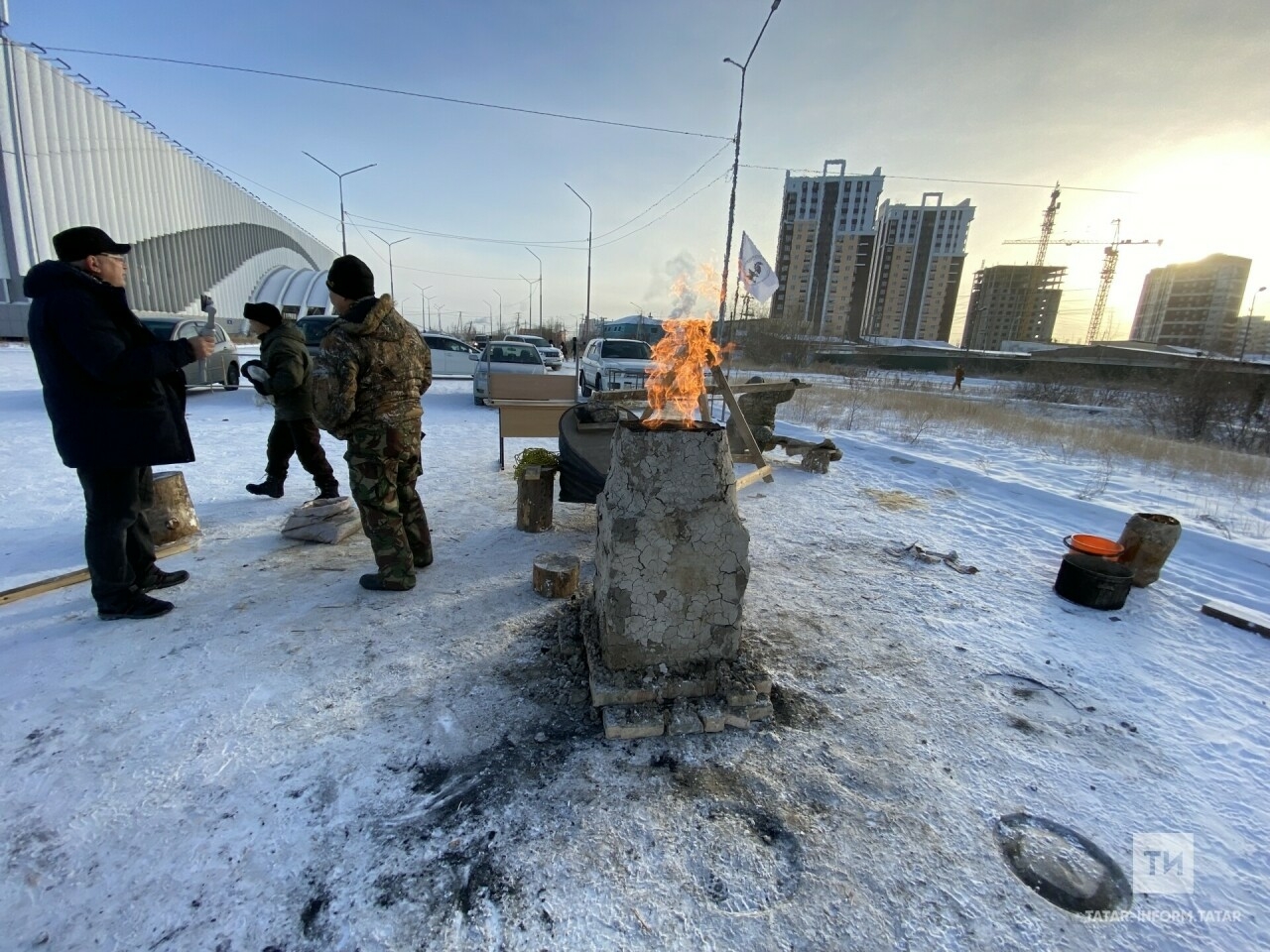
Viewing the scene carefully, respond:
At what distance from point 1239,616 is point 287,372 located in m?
7.18

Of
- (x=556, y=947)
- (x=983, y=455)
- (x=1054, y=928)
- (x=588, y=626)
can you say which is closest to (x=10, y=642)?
(x=588, y=626)

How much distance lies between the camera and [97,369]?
255cm

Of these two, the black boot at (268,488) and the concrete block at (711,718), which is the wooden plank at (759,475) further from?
the black boot at (268,488)

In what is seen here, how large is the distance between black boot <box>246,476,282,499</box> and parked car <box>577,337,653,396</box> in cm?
→ 783

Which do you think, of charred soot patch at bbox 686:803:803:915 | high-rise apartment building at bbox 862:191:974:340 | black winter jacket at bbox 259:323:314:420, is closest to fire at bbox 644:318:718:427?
charred soot patch at bbox 686:803:803:915

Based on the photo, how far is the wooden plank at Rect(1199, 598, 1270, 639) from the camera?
351 centimetres

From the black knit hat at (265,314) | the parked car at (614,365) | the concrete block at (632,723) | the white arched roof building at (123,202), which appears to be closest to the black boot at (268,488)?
the black knit hat at (265,314)

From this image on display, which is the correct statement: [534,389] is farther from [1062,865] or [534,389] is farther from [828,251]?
[828,251]

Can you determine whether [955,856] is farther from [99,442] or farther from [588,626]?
[99,442]

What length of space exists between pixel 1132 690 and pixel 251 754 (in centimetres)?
432

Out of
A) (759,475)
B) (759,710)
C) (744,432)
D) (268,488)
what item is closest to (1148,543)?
(759,475)

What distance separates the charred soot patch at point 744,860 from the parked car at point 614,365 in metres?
10.7

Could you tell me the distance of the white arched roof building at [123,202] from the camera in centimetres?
2675

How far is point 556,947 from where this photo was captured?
151 centimetres
